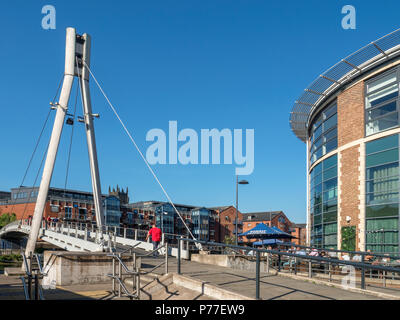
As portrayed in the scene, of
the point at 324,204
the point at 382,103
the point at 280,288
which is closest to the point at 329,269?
the point at 280,288

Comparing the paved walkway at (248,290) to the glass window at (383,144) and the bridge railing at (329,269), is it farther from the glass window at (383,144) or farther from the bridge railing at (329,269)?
the glass window at (383,144)

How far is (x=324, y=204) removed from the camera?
2627 centimetres

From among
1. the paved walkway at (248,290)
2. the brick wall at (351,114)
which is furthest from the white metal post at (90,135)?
the brick wall at (351,114)

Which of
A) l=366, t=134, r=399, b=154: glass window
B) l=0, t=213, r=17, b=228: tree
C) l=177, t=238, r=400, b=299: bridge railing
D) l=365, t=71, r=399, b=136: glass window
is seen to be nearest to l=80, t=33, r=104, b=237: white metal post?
l=177, t=238, r=400, b=299: bridge railing

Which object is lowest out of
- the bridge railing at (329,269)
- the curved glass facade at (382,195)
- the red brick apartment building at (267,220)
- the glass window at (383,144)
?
the red brick apartment building at (267,220)

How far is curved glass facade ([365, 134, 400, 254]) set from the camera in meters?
20.5

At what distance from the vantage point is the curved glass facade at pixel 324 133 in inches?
1009

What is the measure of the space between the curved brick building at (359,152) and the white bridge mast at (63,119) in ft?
41.2

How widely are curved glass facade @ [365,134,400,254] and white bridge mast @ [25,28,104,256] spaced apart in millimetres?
13010

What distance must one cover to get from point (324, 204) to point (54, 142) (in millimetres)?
15634

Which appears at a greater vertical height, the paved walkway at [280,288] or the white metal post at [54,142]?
the white metal post at [54,142]

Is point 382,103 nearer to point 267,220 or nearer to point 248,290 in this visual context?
point 248,290
